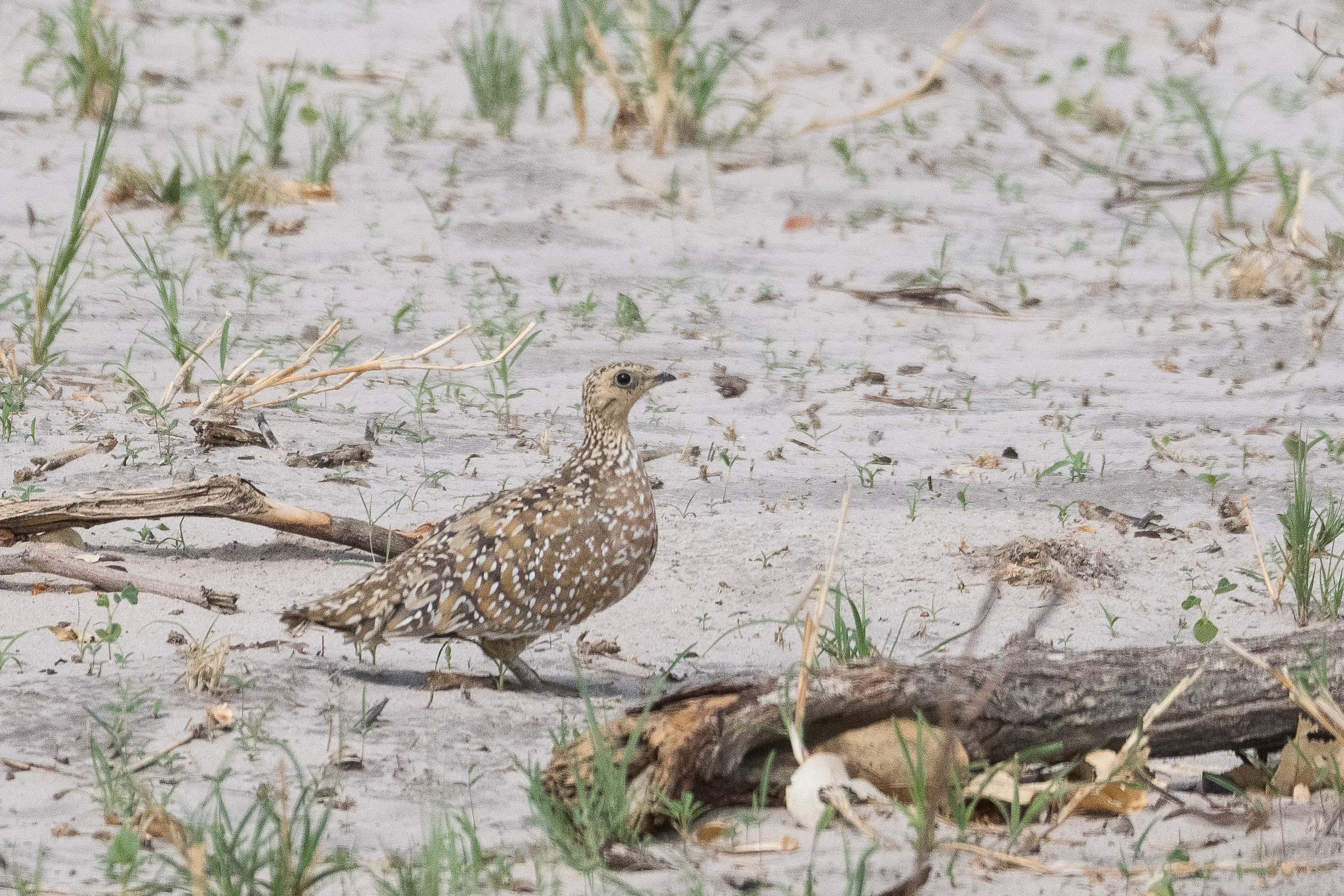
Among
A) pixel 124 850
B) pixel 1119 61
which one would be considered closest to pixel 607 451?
pixel 124 850

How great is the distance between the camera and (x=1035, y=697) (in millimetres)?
3207

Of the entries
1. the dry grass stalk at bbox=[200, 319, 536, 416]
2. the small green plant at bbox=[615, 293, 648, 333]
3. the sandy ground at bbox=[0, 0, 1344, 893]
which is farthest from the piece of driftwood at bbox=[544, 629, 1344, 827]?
the small green plant at bbox=[615, 293, 648, 333]

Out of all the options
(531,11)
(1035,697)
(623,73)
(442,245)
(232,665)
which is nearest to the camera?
(1035,697)

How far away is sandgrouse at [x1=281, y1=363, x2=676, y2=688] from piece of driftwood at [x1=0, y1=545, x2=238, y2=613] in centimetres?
31

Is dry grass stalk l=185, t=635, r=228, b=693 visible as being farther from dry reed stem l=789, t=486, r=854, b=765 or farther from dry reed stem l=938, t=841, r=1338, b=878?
dry reed stem l=938, t=841, r=1338, b=878

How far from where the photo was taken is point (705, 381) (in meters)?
6.62

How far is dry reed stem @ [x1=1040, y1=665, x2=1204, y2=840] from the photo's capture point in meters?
3.06

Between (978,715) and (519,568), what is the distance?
140 cm

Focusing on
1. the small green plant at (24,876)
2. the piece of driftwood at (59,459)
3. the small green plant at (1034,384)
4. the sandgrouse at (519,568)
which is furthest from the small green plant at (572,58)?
the small green plant at (24,876)

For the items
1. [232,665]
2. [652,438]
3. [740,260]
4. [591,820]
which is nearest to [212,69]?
[740,260]

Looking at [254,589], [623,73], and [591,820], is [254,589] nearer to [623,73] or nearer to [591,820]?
[591,820]

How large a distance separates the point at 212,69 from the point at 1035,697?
8.65 meters

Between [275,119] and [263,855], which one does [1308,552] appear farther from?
[275,119]

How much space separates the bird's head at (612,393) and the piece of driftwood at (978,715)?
1.33m
